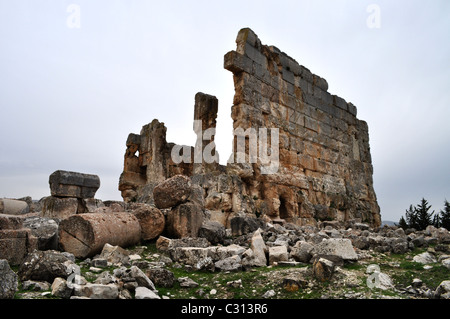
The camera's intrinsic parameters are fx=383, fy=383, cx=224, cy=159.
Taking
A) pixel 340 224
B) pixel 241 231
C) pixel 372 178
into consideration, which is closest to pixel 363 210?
pixel 372 178

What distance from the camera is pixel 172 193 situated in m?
7.30

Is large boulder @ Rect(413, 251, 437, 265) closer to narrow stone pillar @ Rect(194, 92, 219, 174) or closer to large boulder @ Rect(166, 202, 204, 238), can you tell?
large boulder @ Rect(166, 202, 204, 238)

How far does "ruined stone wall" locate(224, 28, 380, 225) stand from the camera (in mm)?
10828

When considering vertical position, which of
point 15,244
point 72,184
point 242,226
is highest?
point 72,184

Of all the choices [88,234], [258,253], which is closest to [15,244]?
[88,234]

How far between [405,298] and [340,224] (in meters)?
8.27

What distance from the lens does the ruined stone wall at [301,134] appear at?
10828 millimetres

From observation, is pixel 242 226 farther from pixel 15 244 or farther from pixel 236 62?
pixel 236 62

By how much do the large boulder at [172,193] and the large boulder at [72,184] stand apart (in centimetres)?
362

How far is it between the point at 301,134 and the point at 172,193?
660 centimetres

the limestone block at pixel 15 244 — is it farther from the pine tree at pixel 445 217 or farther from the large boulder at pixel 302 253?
the pine tree at pixel 445 217

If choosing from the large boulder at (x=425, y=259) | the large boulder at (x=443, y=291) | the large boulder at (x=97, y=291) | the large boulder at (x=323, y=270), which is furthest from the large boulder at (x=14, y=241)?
the large boulder at (x=425, y=259)

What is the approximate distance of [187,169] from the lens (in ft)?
55.1

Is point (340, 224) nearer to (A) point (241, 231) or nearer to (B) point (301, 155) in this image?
(B) point (301, 155)
